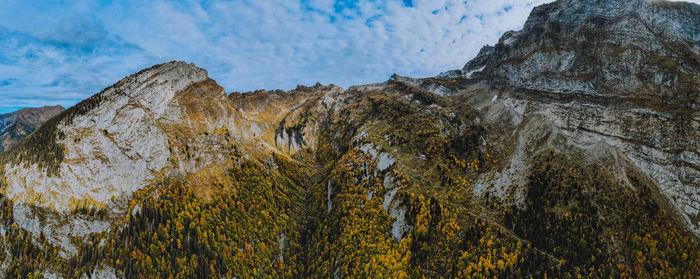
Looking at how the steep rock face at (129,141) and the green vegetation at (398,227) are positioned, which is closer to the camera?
the green vegetation at (398,227)

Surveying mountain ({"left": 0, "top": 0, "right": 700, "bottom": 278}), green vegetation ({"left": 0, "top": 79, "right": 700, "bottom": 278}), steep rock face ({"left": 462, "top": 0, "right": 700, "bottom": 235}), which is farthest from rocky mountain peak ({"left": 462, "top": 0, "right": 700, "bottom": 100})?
green vegetation ({"left": 0, "top": 79, "right": 700, "bottom": 278})

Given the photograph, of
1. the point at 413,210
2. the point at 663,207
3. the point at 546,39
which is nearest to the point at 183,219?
the point at 413,210

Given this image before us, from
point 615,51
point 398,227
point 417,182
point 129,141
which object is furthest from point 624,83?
point 129,141

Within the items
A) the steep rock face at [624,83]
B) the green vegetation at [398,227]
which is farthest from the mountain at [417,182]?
the steep rock face at [624,83]

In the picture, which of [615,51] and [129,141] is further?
[615,51]

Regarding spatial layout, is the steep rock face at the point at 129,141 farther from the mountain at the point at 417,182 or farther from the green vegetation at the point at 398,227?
the green vegetation at the point at 398,227

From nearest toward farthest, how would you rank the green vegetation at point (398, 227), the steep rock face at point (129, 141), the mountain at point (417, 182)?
the green vegetation at point (398, 227) < the mountain at point (417, 182) < the steep rock face at point (129, 141)

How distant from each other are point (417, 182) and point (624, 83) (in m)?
96.6

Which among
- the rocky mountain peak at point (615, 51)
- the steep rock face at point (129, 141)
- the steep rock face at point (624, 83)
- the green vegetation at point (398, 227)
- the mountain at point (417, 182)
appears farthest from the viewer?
the rocky mountain peak at point (615, 51)

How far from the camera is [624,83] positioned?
9762cm

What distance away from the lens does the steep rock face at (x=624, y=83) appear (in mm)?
74562

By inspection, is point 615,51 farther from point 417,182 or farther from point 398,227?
point 398,227

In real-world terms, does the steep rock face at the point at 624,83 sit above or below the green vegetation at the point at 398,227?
above

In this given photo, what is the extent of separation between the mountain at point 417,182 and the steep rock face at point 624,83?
0.63 metres
